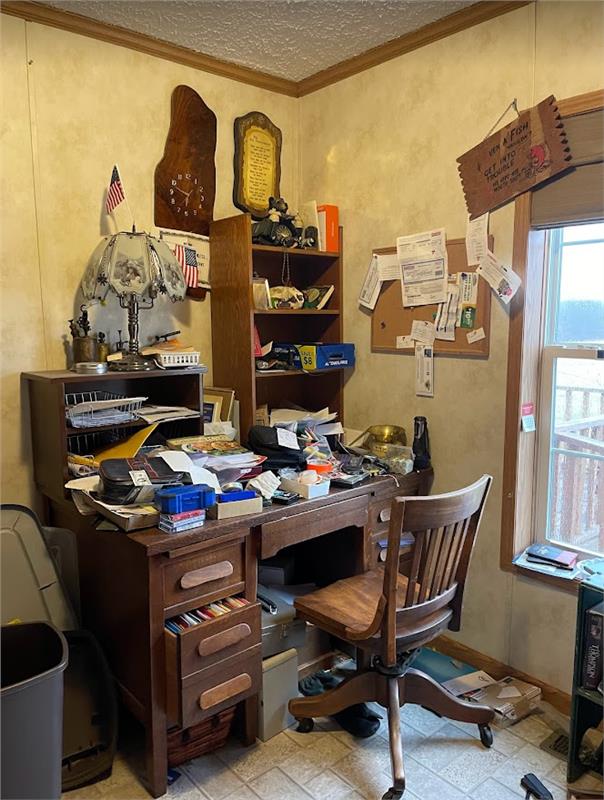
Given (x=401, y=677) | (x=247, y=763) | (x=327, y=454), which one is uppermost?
(x=327, y=454)

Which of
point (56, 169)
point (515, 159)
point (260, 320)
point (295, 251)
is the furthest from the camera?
point (260, 320)

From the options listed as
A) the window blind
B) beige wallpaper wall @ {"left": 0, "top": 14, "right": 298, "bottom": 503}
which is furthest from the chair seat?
the window blind

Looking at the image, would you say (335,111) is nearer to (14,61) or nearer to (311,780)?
(14,61)

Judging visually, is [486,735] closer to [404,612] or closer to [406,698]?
[406,698]

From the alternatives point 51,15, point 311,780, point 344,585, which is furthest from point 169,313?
point 311,780

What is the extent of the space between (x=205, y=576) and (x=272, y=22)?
1.94 meters

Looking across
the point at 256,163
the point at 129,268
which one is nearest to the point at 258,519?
the point at 129,268

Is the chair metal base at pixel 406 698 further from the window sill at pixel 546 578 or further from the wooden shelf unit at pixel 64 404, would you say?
the wooden shelf unit at pixel 64 404

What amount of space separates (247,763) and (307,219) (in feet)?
6.90

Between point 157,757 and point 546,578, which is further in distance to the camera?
point 546,578

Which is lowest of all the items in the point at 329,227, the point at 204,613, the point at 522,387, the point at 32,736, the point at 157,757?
the point at 157,757

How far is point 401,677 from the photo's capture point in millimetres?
1857

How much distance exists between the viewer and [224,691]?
1.72 metres

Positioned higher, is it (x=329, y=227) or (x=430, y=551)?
(x=329, y=227)
